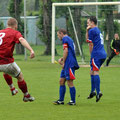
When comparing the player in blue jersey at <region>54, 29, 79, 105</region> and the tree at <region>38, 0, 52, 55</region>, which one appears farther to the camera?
the tree at <region>38, 0, 52, 55</region>

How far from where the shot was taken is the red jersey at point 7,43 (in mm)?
9664

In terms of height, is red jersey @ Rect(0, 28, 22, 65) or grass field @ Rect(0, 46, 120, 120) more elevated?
red jersey @ Rect(0, 28, 22, 65)

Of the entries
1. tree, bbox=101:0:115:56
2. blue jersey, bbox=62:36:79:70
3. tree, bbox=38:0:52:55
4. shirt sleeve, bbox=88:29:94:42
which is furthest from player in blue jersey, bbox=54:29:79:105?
tree, bbox=38:0:52:55

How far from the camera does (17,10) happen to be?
32.4m

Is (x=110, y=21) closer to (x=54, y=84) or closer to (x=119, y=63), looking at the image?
(x=119, y=63)

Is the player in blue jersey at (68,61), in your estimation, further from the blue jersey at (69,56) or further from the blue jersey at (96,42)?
the blue jersey at (96,42)

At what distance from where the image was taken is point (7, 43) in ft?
31.8

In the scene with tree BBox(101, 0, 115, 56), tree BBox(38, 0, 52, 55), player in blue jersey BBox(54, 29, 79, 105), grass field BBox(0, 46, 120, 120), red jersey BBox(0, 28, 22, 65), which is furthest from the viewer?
tree BBox(38, 0, 52, 55)

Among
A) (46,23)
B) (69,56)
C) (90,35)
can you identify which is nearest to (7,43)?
(69,56)

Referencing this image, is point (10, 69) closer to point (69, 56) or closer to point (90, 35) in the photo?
point (69, 56)

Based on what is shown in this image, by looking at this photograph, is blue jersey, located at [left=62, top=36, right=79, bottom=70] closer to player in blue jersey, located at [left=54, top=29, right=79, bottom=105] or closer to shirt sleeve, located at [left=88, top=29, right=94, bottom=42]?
player in blue jersey, located at [left=54, top=29, right=79, bottom=105]

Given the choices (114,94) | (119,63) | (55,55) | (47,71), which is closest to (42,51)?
(55,55)

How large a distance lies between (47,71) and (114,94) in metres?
7.70

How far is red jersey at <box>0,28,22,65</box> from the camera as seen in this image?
9664 millimetres
